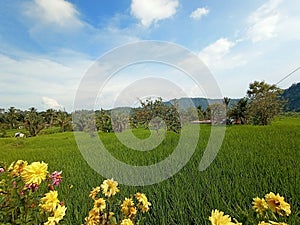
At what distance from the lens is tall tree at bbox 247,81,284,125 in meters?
13.8

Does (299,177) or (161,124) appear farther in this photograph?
(161,124)

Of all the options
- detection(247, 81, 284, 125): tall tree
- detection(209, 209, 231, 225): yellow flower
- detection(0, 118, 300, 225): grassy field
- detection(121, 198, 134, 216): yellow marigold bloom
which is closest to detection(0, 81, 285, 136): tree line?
detection(247, 81, 284, 125): tall tree

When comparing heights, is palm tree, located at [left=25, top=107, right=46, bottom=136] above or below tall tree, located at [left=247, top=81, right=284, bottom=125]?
above

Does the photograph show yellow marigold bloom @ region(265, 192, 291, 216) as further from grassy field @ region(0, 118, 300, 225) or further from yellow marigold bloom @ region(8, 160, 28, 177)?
yellow marigold bloom @ region(8, 160, 28, 177)

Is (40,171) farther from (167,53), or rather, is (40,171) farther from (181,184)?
(167,53)

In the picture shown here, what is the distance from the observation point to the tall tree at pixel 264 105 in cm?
1375

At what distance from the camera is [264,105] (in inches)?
543

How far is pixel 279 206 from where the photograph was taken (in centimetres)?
108

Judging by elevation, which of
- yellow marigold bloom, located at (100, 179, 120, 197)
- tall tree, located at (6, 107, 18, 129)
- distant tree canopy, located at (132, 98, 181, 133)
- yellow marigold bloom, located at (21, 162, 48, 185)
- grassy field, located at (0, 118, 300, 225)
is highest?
tall tree, located at (6, 107, 18, 129)

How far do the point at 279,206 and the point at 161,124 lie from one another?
20.8 feet

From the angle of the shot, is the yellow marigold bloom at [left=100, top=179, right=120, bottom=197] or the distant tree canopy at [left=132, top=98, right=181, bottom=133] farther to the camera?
the distant tree canopy at [left=132, top=98, right=181, bottom=133]

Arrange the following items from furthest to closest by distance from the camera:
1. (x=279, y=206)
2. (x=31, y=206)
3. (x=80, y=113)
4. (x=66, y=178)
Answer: (x=80, y=113) < (x=66, y=178) < (x=31, y=206) < (x=279, y=206)

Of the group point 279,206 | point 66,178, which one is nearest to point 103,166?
point 66,178

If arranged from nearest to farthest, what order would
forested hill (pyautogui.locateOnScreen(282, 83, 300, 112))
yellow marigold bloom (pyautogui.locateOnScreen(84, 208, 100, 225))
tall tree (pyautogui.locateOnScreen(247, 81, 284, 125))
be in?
yellow marigold bloom (pyautogui.locateOnScreen(84, 208, 100, 225)) < tall tree (pyautogui.locateOnScreen(247, 81, 284, 125)) < forested hill (pyautogui.locateOnScreen(282, 83, 300, 112))
